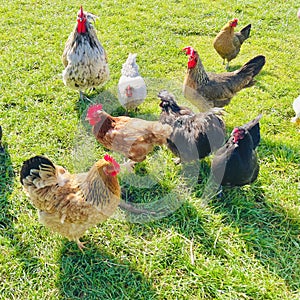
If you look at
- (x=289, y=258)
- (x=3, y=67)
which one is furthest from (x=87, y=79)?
(x=289, y=258)

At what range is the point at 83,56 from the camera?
15.6ft

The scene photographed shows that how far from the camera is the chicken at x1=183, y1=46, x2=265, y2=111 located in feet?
15.6

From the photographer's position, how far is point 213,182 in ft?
13.2

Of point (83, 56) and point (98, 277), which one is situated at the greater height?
point (83, 56)

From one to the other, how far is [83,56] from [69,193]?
8.19 feet

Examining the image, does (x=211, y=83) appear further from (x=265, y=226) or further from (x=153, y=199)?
(x=265, y=226)

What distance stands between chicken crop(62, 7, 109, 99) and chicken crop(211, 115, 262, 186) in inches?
93.7

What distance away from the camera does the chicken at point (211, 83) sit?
4.76 metres

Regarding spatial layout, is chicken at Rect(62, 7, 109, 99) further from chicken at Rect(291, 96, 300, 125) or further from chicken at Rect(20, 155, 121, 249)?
chicken at Rect(291, 96, 300, 125)

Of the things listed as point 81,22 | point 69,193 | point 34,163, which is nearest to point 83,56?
point 81,22

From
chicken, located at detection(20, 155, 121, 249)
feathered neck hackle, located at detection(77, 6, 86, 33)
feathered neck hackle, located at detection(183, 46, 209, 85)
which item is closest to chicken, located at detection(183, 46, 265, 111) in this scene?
feathered neck hackle, located at detection(183, 46, 209, 85)

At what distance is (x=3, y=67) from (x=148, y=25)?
346 cm

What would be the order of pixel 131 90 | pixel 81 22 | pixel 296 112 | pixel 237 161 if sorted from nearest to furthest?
pixel 237 161
pixel 81 22
pixel 131 90
pixel 296 112

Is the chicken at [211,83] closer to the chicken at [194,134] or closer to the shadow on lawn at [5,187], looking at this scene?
the chicken at [194,134]
